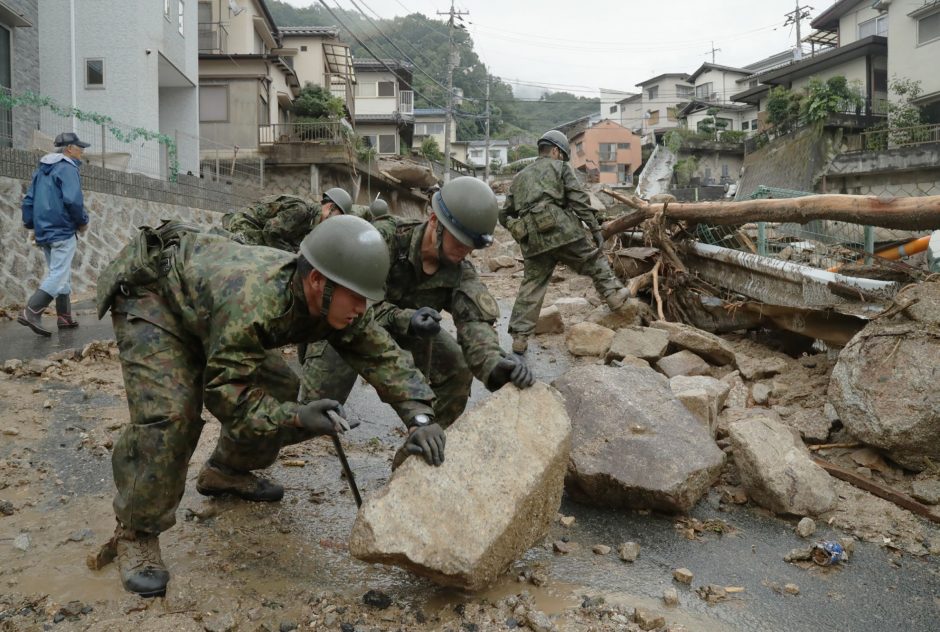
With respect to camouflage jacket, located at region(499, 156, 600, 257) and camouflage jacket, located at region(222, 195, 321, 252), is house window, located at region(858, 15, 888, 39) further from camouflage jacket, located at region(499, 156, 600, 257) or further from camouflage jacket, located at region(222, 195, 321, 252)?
camouflage jacket, located at region(222, 195, 321, 252)

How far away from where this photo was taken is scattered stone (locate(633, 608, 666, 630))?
7.70 feet

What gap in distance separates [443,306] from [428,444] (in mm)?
A: 1348

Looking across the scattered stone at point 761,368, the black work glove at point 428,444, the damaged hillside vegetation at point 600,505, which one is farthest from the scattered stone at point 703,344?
the black work glove at point 428,444

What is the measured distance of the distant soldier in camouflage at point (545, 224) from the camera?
6.07m

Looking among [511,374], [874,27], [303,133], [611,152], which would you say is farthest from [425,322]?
[611,152]

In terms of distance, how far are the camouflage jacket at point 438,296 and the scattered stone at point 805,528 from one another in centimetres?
152

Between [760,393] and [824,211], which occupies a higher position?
[824,211]

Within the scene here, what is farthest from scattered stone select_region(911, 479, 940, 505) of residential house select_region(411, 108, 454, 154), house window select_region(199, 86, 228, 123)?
residential house select_region(411, 108, 454, 154)

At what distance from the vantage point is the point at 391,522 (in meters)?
2.37

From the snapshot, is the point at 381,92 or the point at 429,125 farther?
the point at 429,125

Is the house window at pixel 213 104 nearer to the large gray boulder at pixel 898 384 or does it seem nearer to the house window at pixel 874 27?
the large gray boulder at pixel 898 384

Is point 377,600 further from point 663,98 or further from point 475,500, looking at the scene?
point 663,98

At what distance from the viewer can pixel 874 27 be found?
25188mm

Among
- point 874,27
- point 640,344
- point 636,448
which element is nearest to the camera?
point 636,448
